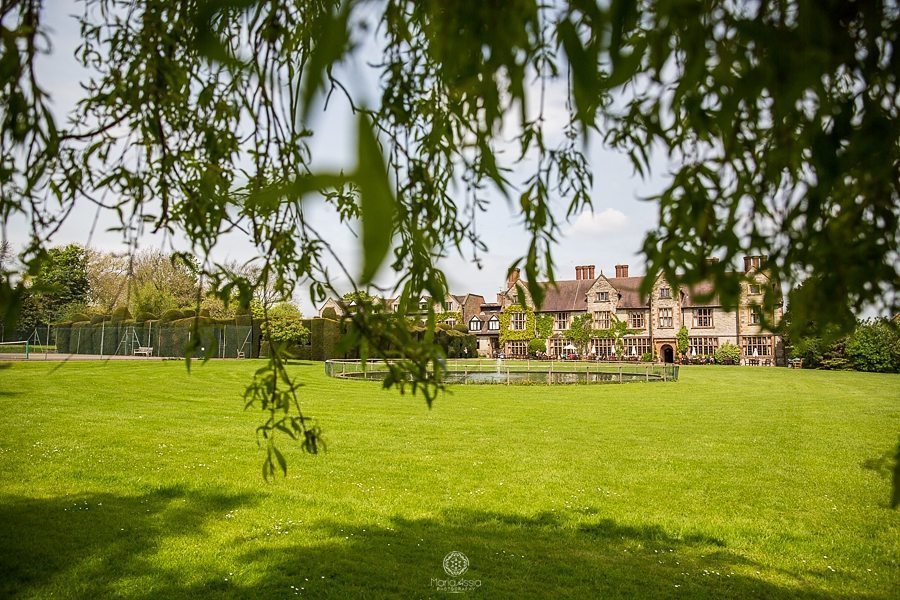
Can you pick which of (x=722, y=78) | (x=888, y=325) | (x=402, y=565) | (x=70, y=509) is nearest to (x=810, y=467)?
A: (x=402, y=565)

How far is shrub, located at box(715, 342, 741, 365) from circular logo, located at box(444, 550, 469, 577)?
4750 cm

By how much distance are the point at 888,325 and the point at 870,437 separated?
13.4 metres

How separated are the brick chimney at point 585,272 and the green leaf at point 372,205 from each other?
5963cm

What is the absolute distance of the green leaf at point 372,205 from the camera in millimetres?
555

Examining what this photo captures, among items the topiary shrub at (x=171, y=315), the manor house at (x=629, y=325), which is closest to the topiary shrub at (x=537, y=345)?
the manor house at (x=629, y=325)

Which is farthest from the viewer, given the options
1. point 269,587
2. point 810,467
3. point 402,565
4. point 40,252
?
point 810,467

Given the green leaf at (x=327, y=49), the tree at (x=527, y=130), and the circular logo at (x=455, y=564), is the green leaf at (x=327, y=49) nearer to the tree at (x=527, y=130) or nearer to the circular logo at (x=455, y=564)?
the tree at (x=527, y=130)

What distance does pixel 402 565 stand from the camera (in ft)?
18.3

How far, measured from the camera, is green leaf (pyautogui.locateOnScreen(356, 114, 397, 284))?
555 millimetres

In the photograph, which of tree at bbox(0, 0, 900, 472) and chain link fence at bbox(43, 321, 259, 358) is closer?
tree at bbox(0, 0, 900, 472)

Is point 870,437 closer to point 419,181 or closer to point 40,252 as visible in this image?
point 419,181

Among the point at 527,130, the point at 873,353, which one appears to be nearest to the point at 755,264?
the point at 527,130

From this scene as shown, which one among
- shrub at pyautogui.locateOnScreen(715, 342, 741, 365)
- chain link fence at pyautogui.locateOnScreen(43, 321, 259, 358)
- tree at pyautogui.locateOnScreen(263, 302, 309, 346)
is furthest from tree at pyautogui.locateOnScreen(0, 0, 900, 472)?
shrub at pyautogui.locateOnScreen(715, 342, 741, 365)

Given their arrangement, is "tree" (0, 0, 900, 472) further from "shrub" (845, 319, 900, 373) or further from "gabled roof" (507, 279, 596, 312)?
"gabled roof" (507, 279, 596, 312)
